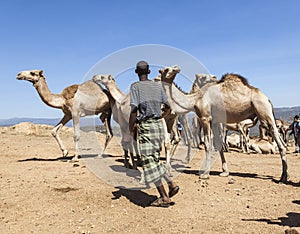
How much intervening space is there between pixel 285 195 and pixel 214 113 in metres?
2.97

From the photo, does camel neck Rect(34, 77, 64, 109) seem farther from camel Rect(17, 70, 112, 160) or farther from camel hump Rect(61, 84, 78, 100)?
camel hump Rect(61, 84, 78, 100)

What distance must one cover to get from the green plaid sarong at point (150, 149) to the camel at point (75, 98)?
538cm

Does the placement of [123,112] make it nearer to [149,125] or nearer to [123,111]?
[123,111]

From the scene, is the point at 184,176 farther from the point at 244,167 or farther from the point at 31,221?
the point at 31,221

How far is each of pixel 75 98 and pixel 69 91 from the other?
26.0 inches

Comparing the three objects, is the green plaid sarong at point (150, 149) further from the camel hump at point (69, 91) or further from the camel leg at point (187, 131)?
the camel leg at point (187, 131)

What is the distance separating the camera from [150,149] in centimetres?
580

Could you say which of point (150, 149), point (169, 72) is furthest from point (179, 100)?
point (150, 149)

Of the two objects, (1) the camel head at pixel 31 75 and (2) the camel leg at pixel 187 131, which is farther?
(2) the camel leg at pixel 187 131

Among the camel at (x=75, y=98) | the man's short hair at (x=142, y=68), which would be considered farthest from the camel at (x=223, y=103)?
the camel at (x=75, y=98)

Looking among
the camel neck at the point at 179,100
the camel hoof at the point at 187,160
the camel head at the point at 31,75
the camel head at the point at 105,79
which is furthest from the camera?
the camel hoof at the point at 187,160

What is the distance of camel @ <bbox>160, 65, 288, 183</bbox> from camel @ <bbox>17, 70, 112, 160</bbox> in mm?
3049

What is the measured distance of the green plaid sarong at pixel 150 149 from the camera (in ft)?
19.0

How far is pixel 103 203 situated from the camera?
6.07 metres
